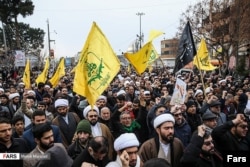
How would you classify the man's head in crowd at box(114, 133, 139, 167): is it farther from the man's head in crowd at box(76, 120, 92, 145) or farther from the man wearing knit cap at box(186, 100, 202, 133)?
the man wearing knit cap at box(186, 100, 202, 133)

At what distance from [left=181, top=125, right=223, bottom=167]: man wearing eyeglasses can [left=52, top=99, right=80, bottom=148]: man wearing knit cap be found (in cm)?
249

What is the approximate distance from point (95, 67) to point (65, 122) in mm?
1412

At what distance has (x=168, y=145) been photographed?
447 centimetres

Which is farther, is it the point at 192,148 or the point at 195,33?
the point at 195,33

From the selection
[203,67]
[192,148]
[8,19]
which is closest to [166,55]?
[8,19]

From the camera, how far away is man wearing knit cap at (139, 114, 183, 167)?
14.4 ft

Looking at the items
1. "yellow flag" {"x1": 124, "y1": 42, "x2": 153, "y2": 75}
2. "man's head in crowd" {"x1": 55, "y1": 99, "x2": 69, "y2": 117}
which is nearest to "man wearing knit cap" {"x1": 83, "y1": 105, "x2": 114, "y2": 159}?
"man's head in crowd" {"x1": 55, "y1": 99, "x2": 69, "y2": 117}

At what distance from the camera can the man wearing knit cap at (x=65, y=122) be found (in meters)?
5.99

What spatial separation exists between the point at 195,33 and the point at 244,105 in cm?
2156

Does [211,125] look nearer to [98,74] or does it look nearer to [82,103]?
[98,74]

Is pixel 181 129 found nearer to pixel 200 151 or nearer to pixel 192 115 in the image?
pixel 192 115

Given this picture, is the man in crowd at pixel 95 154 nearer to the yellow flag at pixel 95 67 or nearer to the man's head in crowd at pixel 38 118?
the yellow flag at pixel 95 67

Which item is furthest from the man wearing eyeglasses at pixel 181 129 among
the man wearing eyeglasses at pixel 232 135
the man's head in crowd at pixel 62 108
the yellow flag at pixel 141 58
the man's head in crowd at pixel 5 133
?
the yellow flag at pixel 141 58

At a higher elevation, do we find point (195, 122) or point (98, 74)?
point (98, 74)
